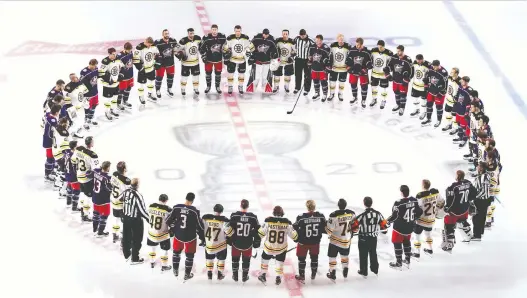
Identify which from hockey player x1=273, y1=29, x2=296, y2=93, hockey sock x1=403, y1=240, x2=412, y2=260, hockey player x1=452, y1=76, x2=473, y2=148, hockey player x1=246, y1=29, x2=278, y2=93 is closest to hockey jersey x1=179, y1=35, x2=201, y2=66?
hockey player x1=246, y1=29, x2=278, y2=93

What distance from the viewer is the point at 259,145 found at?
1820 centimetres

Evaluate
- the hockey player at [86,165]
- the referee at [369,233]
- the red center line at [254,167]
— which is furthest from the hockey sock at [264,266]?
the hockey player at [86,165]

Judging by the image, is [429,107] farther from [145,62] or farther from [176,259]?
[176,259]

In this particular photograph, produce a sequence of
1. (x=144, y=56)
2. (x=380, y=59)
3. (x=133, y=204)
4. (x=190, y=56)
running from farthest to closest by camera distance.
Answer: (x=190, y=56) → (x=380, y=59) → (x=144, y=56) → (x=133, y=204)

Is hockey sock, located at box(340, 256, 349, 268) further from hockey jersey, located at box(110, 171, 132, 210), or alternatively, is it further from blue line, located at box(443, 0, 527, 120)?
blue line, located at box(443, 0, 527, 120)

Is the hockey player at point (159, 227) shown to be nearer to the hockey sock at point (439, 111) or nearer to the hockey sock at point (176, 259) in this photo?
the hockey sock at point (176, 259)

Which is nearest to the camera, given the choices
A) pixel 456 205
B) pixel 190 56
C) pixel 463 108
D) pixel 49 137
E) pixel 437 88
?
pixel 456 205

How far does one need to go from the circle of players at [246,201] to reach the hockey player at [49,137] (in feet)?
0.05

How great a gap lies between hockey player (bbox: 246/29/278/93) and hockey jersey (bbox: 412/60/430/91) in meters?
2.49

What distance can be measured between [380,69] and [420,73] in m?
0.79

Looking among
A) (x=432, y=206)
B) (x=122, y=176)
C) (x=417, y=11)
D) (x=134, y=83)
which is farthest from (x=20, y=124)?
(x=417, y=11)

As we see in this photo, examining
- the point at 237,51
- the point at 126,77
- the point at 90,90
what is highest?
the point at 237,51

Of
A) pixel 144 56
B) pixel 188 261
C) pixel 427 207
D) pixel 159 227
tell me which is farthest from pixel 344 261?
pixel 144 56

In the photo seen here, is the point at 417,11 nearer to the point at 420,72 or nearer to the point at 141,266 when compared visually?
the point at 420,72
